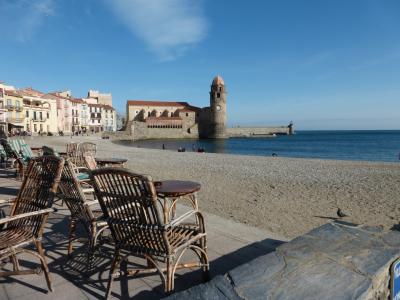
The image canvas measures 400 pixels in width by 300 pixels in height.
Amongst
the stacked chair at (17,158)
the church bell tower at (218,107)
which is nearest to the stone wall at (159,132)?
the church bell tower at (218,107)

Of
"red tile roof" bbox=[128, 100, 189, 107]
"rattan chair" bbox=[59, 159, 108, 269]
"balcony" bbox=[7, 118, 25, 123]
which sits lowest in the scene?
"rattan chair" bbox=[59, 159, 108, 269]

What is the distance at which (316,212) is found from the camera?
20.5 ft

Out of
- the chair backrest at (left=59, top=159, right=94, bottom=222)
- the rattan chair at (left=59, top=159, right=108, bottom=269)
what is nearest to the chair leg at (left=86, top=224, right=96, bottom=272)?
the rattan chair at (left=59, top=159, right=108, bottom=269)

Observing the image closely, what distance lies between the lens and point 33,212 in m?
2.21

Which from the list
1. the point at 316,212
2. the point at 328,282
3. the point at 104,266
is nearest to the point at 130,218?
the point at 104,266

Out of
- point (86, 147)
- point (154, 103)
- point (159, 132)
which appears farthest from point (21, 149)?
point (154, 103)

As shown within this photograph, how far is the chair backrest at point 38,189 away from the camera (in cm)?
231

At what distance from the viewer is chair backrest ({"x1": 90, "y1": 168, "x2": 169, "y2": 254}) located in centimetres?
188

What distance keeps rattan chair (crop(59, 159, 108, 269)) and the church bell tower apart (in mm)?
76995

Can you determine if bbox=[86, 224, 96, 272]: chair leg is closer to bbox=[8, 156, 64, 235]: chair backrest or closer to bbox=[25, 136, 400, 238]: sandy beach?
bbox=[8, 156, 64, 235]: chair backrest

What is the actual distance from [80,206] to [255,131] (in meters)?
108

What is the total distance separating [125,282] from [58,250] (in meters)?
1.12

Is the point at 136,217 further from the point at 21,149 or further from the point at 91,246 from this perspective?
the point at 21,149

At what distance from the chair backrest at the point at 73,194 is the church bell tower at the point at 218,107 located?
76987mm
